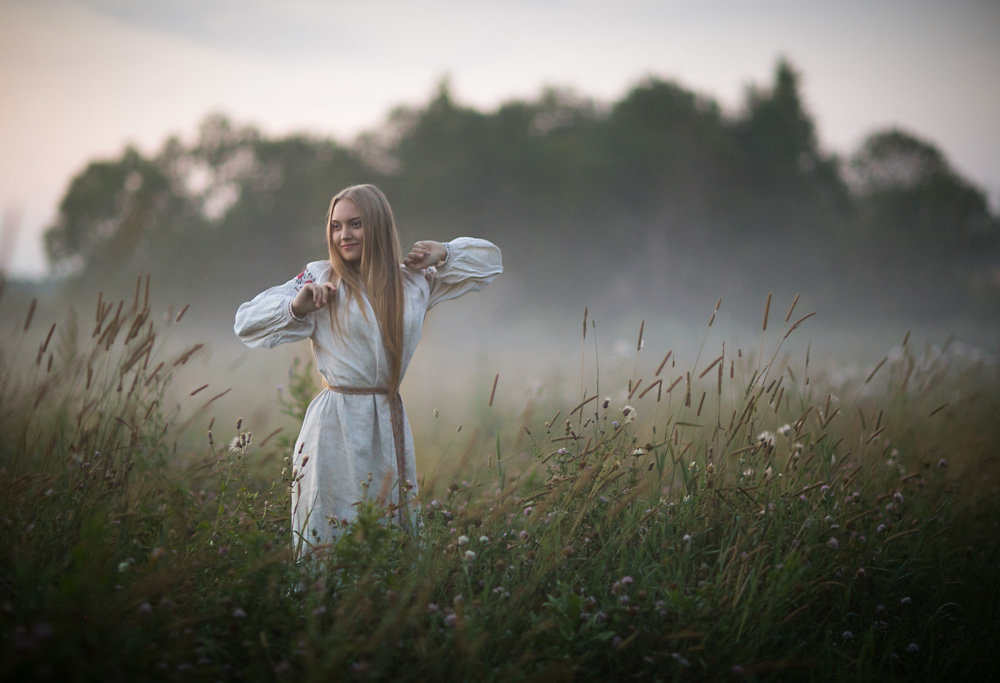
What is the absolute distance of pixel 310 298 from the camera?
2488 millimetres

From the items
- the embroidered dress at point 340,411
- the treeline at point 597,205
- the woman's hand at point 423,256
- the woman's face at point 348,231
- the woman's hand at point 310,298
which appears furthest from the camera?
the treeline at point 597,205

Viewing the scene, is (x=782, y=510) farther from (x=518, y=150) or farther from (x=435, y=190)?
(x=518, y=150)

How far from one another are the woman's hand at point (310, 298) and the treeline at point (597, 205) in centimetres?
1443

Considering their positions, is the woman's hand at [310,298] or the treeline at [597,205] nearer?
the woman's hand at [310,298]

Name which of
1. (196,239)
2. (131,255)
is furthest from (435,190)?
(131,255)

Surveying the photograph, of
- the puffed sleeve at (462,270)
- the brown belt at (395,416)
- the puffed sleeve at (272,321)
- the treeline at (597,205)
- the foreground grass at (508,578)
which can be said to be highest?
the treeline at (597,205)

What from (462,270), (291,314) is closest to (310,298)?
(291,314)

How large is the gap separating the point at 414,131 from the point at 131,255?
648 inches

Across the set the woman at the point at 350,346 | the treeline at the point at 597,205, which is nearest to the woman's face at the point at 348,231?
the woman at the point at 350,346

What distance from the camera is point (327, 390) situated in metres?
2.67

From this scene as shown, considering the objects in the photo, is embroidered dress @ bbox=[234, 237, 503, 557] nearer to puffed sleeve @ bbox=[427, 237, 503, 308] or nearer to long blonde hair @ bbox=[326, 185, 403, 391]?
long blonde hair @ bbox=[326, 185, 403, 391]

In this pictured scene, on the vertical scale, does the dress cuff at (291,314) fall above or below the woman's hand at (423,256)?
below

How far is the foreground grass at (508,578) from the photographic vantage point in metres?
1.67

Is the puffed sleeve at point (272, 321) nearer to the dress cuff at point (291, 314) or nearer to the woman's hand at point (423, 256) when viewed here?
the dress cuff at point (291, 314)
